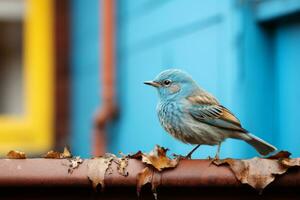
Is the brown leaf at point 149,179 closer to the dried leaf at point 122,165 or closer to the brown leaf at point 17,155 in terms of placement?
the dried leaf at point 122,165

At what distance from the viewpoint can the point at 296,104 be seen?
516cm

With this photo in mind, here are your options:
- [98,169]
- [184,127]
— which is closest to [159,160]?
[98,169]

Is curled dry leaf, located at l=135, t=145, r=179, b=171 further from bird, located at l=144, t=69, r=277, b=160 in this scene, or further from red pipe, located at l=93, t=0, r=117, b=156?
red pipe, located at l=93, t=0, r=117, b=156

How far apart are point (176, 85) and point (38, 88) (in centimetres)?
584

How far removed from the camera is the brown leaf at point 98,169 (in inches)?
107

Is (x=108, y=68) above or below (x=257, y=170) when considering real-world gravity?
above

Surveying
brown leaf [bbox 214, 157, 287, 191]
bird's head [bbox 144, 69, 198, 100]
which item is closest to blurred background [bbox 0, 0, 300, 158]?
bird's head [bbox 144, 69, 198, 100]

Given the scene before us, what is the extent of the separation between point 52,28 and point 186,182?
739cm

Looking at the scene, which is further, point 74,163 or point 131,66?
point 131,66

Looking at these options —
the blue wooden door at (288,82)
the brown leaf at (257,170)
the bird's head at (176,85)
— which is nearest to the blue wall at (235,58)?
the blue wooden door at (288,82)

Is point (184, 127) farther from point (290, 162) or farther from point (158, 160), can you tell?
point (290, 162)

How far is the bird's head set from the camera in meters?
4.11

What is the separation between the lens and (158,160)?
279 centimetres

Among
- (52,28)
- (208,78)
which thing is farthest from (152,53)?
(52,28)
